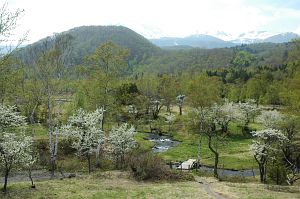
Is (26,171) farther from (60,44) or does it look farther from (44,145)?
(60,44)

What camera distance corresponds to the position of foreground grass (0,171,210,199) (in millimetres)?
35031

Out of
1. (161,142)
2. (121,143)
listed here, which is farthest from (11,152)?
(161,142)

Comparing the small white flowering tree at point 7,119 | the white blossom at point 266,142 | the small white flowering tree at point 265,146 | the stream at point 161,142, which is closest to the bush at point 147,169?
the small white flowering tree at point 265,146

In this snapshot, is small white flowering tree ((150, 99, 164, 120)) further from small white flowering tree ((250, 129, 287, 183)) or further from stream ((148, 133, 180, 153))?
small white flowering tree ((250, 129, 287, 183))

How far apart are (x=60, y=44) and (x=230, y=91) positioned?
125m

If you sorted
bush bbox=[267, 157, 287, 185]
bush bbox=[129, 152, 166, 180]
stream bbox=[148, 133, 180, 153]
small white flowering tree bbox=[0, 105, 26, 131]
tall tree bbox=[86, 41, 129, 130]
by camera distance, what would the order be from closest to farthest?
small white flowering tree bbox=[0, 105, 26, 131] < bush bbox=[129, 152, 166, 180] < bush bbox=[267, 157, 287, 185] < tall tree bbox=[86, 41, 129, 130] < stream bbox=[148, 133, 180, 153]

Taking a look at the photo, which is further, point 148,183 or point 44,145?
point 44,145

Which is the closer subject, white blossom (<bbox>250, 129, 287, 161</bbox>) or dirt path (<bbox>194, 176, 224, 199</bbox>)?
dirt path (<bbox>194, 176, 224, 199</bbox>)

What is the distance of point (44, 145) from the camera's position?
63281mm

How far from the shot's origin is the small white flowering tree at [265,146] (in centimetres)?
5066

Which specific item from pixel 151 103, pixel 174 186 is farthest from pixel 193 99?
pixel 151 103

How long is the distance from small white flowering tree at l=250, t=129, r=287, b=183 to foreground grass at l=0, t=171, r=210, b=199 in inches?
437

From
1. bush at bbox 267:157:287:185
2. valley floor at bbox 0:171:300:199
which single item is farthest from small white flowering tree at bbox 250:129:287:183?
valley floor at bbox 0:171:300:199

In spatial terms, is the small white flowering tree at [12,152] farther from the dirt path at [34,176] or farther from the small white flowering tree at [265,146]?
the small white flowering tree at [265,146]
